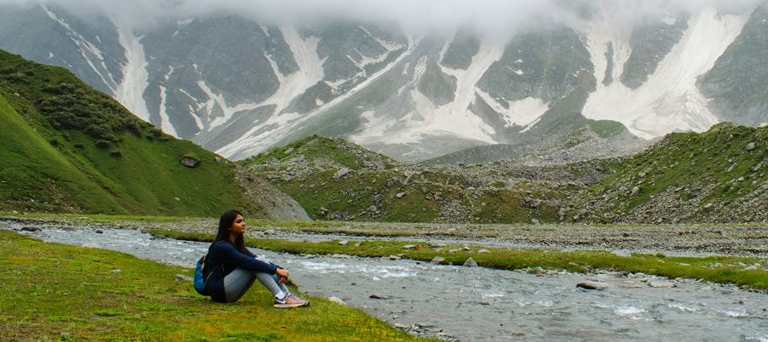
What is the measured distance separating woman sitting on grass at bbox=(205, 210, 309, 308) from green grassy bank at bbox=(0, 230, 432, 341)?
1.69 ft

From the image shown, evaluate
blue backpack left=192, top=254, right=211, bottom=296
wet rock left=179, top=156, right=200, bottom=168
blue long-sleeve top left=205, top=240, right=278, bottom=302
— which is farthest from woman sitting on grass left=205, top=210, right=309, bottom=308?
wet rock left=179, top=156, right=200, bottom=168

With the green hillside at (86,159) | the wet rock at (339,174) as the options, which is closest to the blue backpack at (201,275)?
the green hillside at (86,159)

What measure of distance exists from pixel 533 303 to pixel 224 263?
15.5m

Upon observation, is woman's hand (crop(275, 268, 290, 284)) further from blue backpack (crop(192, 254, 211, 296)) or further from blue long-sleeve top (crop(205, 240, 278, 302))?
blue backpack (crop(192, 254, 211, 296))

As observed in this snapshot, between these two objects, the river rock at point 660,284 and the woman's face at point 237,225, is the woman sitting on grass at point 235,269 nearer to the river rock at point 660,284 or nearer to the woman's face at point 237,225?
the woman's face at point 237,225

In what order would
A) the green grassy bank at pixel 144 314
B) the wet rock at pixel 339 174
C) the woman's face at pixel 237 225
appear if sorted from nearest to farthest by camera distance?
the green grassy bank at pixel 144 314
the woman's face at pixel 237 225
the wet rock at pixel 339 174

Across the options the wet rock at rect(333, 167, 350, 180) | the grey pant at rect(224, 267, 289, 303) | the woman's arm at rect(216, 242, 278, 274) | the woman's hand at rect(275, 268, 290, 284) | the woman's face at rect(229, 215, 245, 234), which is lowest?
the grey pant at rect(224, 267, 289, 303)

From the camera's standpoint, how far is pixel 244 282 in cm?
2230

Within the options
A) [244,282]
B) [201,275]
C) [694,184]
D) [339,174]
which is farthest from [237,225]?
[339,174]

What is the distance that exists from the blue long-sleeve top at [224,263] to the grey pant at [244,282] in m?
0.20

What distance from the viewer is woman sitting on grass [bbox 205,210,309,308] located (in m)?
21.5

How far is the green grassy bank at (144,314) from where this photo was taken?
16203 millimetres

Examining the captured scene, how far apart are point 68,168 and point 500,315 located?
336 ft

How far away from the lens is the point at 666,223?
106m
